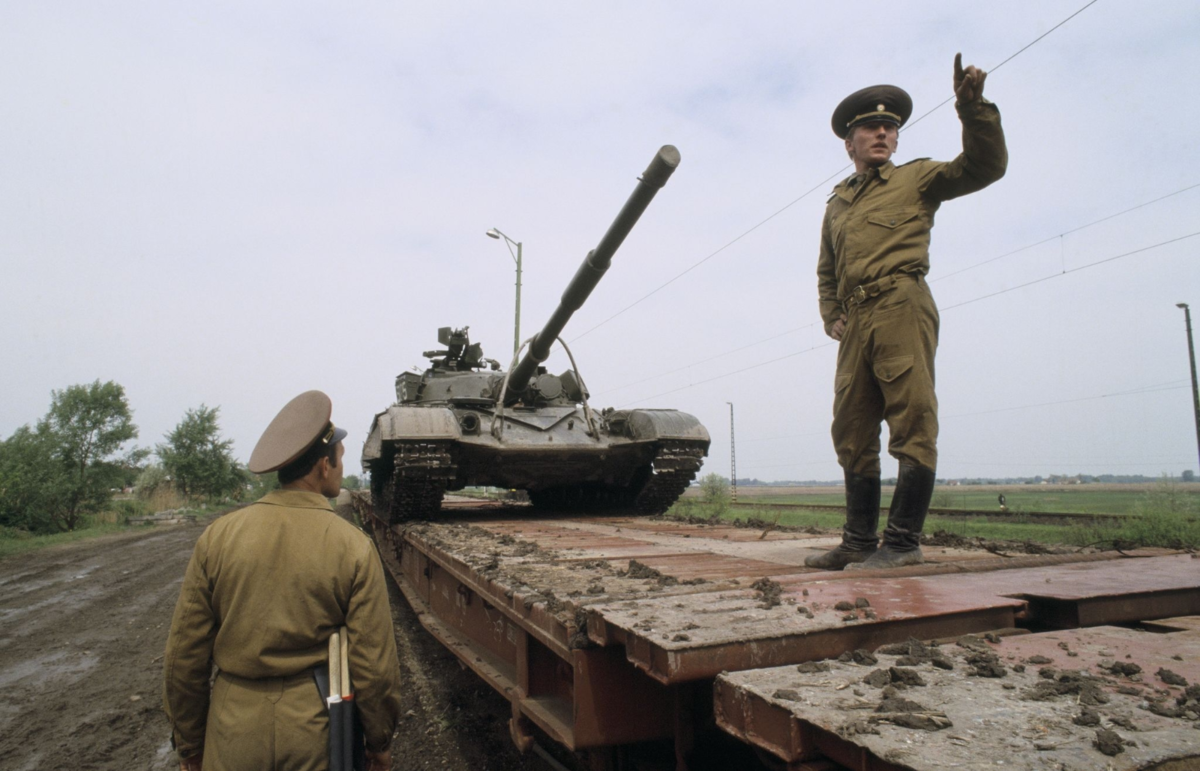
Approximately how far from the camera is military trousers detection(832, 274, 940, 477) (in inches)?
111

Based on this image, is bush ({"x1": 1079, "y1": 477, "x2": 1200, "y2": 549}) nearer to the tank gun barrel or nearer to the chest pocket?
the tank gun barrel

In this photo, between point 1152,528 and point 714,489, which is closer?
point 1152,528

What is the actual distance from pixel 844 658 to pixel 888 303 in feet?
5.56

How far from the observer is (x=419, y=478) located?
6.63m

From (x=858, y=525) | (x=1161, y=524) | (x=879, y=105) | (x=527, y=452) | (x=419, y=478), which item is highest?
(x=879, y=105)

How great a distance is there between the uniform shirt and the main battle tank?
2.74 metres

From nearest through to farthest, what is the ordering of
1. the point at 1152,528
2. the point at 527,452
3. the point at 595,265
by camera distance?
the point at 595,265 < the point at 527,452 < the point at 1152,528

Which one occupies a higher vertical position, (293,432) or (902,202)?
(902,202)

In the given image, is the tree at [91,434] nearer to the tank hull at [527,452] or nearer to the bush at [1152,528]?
the tank hull at [527,452]

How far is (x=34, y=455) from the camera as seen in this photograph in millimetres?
20797

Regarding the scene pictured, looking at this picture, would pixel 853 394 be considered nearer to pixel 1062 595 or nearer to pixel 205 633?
pixel 1062 595

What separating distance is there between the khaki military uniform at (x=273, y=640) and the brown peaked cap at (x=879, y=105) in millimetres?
2641

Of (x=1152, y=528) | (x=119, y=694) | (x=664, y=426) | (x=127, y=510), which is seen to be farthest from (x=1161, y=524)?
(x=127, y=510)

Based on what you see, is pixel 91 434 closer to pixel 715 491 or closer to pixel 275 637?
pixel 715 491
